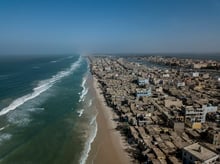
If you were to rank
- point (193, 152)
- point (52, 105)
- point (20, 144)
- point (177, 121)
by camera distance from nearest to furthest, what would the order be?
point (193, 152) < point (20, 144) < point (177, 121) < point (52, 105)

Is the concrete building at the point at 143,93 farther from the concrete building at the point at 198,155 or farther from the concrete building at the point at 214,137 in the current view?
the concrete building at the point at 198,155

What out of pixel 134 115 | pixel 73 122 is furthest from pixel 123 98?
pixel 73 122

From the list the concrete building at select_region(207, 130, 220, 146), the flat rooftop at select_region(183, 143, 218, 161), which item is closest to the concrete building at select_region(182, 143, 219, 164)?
the flat rooftop at select_region(183, 143, 218, 161)

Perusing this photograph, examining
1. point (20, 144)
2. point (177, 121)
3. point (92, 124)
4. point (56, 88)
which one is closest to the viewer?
point (20, 144)

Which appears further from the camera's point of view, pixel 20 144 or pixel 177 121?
pixel 177 121

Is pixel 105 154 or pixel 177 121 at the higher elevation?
pixel 177 121

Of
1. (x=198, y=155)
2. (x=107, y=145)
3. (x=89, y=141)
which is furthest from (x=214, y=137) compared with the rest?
(x=89, y=141)

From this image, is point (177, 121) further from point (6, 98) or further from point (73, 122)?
point (6, 98)
